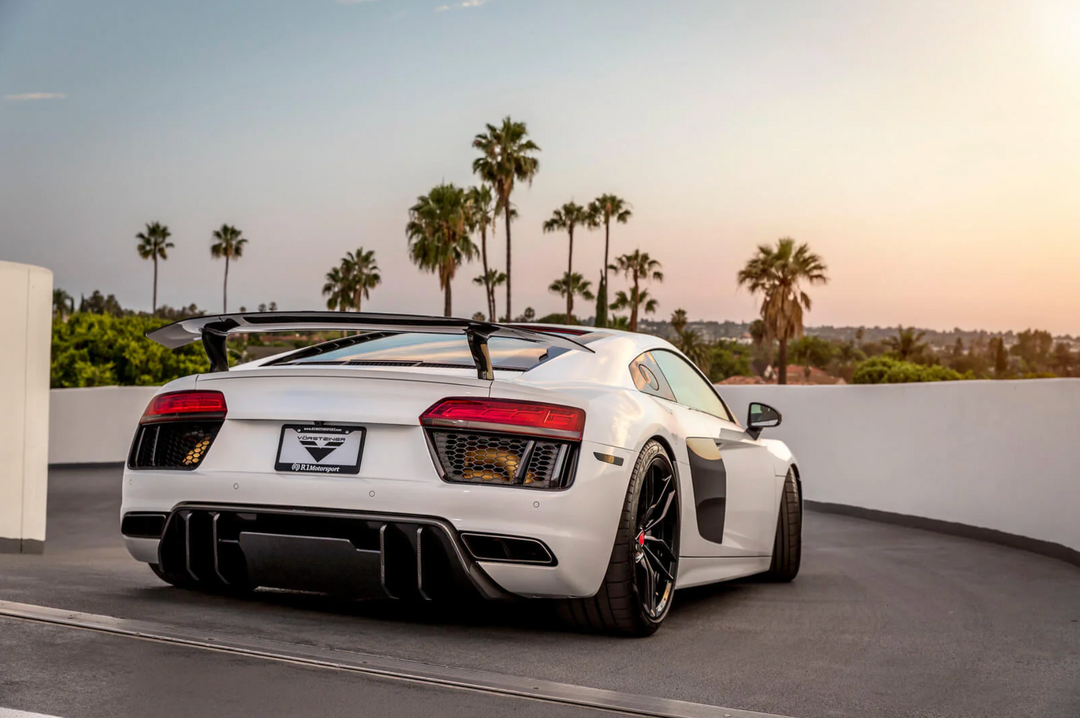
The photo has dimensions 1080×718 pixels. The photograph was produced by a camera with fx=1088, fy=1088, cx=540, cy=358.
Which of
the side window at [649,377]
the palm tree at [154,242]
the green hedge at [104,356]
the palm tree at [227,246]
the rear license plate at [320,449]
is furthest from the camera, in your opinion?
the palm tree at [154,242]

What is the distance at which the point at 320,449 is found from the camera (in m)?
4.16

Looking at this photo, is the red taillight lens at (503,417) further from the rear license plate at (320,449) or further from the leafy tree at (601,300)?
the leafy tree at (601,300)

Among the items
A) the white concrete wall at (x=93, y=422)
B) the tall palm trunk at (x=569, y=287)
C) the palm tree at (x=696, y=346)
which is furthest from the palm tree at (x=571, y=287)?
the white concrete wall at (x=93, y=422)

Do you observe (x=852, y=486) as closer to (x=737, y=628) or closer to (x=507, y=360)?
(x=737, y=628)

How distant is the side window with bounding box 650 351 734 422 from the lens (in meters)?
5.57

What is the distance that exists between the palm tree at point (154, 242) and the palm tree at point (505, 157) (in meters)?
50.9

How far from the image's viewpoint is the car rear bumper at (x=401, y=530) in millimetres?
4008

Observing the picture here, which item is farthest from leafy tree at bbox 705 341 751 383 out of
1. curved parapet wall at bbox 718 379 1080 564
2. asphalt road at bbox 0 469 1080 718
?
asphalt road at bbox 0 469 1080 718

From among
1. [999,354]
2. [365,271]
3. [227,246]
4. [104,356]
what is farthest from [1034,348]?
[104,356]

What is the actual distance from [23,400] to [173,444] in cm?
424

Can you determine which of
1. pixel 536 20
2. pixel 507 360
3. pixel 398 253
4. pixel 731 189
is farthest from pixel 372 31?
pixel 507 360

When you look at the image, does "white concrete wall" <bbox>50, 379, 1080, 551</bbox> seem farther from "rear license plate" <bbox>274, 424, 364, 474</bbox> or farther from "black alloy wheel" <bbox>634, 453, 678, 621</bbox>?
"rear license plate" <bbox>274, 424, 364, 474</bbox>

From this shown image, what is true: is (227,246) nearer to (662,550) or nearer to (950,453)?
(950,453)

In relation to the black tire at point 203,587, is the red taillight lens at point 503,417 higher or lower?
higher
